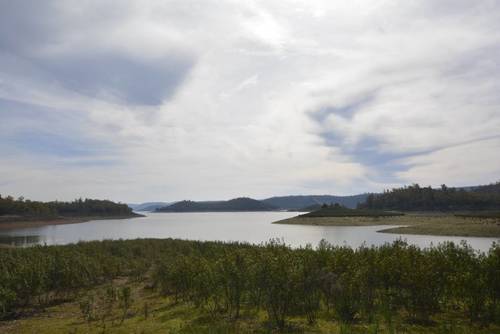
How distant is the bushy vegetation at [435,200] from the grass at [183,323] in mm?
167043

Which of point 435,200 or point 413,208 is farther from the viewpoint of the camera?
point 413,208

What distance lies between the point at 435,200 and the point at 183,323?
182831 millimetres

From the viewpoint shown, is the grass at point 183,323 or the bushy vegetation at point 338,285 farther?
A: the bushy vegetation at point 338,285

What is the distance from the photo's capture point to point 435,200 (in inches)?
6737

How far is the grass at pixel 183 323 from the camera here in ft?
35.1

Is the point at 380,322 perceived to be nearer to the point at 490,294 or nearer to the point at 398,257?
the point at 398,257

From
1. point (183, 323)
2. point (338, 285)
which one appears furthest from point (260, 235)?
point (338, 285)

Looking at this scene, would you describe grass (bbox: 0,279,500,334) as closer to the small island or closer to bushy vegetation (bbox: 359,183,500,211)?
the small island

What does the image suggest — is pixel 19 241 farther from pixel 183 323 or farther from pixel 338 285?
pixel 338 285

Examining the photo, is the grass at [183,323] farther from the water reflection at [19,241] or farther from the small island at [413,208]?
the small island at [413,208]

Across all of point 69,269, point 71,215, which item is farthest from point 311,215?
point 71,215

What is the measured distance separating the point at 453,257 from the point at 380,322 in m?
3.86

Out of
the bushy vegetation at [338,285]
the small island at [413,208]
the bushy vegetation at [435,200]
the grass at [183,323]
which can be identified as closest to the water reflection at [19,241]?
the grass at [183,323]

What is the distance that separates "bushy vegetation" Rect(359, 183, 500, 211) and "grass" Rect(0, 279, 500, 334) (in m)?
167
